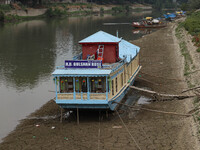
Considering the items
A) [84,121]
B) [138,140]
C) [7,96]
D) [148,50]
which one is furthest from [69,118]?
[148,50]

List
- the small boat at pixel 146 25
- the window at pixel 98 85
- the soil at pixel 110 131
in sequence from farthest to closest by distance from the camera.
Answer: the small boat at pixel 146 25 → the window at pixel 98 85 → the soil at pixel 110 131

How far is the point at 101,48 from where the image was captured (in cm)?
2314

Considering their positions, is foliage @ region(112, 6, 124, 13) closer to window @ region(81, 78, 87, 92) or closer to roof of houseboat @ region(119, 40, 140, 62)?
roof of houseboat @ region(119, 40, 140, 62)

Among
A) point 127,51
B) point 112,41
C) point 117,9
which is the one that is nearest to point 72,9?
point 117,9

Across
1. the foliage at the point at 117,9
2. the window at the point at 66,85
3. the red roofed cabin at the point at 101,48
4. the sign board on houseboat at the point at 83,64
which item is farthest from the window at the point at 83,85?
the foliage at the point at 117,9

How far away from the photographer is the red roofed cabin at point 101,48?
75.7 feet

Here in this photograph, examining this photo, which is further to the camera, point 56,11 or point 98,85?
point 56,11

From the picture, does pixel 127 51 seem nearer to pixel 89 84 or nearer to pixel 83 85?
pixel 89 84

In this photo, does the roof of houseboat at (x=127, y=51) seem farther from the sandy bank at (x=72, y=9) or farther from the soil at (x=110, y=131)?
the sandy bank at (x=72, y=9)

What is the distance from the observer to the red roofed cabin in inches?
909

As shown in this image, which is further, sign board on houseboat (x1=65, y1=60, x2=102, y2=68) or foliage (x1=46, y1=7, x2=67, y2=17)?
foliage (x1=46, y1=7, x2=67, y2=17)

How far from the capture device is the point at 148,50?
45.9m

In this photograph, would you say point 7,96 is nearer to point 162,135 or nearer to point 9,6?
point 162,135

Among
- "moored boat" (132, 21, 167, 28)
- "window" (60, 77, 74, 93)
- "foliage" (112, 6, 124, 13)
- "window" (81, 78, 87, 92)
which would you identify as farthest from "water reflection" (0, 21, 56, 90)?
"foliage" (112, 6, 124, 13)
